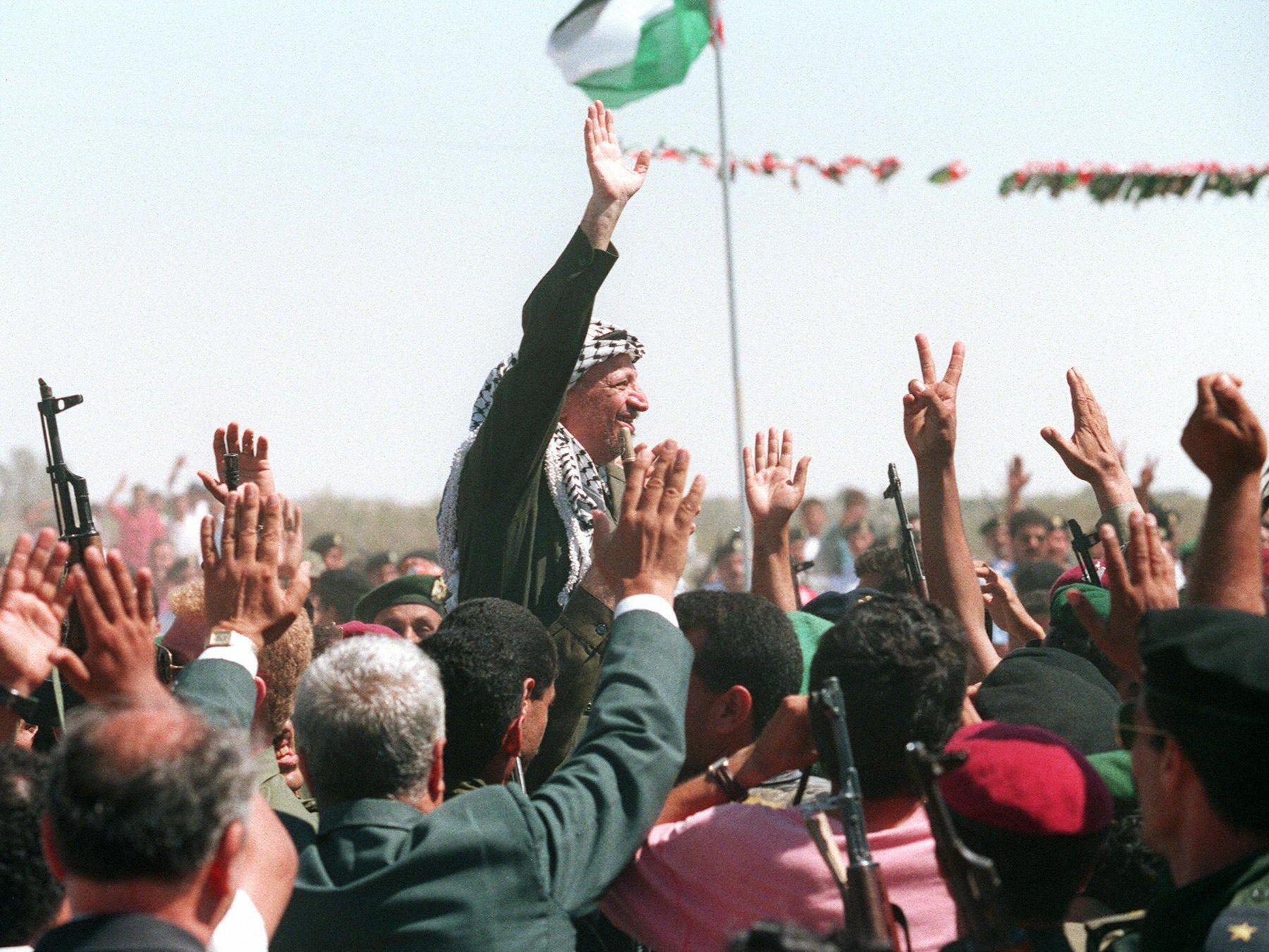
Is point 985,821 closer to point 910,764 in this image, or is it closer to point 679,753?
point 910,764

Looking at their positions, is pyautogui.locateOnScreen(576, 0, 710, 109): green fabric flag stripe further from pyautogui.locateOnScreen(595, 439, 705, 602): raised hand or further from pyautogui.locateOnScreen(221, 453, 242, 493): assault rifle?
pyautogui.locateOnScreen(595, 439, 705, 602): raised hand

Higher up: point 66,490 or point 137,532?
point 66,490

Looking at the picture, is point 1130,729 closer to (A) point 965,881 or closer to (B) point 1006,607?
(A) point 965,881

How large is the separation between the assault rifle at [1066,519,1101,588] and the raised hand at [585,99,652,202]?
1.66m

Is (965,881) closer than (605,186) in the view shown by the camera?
Yes

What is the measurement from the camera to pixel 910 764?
95.7 inches

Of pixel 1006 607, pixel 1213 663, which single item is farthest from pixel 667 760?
pixel 1006 607

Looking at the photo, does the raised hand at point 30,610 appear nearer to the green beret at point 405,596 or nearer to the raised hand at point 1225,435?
the raised hand at point 1225,435

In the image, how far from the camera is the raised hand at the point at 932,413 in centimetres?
408

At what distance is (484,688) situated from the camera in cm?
324

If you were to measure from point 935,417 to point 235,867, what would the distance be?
8.25ft

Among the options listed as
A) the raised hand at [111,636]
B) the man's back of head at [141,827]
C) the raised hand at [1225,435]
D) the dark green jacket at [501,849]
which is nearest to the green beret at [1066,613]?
the raised hand at [1225,435]

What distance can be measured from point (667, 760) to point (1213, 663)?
1.09 m

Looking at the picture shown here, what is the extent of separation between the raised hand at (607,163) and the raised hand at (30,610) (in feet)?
6.93
